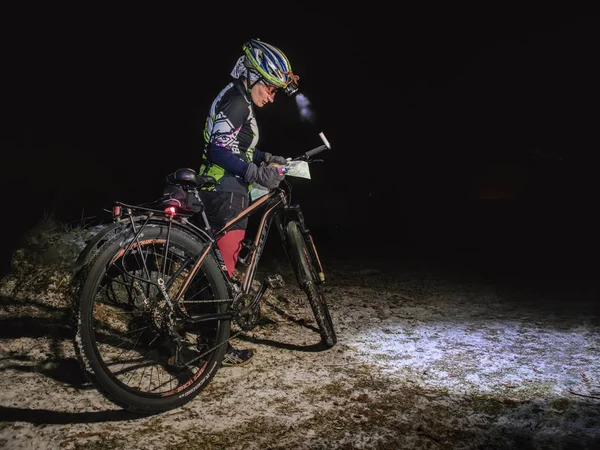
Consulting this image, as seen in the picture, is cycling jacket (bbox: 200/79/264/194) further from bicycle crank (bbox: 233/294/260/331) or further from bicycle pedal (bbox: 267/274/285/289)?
bicycle crank (bbox: 233/294/260/331)

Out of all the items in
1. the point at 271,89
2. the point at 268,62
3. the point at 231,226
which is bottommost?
the point at 231,226

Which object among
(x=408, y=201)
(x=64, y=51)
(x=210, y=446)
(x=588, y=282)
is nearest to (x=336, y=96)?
(x=408, y=201)

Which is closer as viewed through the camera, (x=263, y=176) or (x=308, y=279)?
(x=263, y=176)

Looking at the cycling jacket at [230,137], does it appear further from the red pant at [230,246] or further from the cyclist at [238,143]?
the red pant at [230,246]

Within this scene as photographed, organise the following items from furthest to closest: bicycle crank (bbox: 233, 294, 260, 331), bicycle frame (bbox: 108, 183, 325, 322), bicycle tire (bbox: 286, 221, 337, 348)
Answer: bicycle tire (bbox: 286, 221, 337, 348) < bicycle crank (bbox: 233, 294, 260, 331) < bicycle frame (bbox: 108, 183, 325, 322)

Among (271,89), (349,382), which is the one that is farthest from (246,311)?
(271,89)

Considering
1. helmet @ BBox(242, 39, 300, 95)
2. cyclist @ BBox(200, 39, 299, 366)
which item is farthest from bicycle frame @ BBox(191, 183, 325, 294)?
helmet @ BBox(242, 39, 300, 95)

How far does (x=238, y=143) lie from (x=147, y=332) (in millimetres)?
1822

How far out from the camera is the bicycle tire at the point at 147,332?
2.54 meters

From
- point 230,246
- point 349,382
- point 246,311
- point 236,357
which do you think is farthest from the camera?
point 230,246

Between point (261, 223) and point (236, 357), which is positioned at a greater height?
point (261, 223)

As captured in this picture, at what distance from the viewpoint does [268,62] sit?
12.2 ft

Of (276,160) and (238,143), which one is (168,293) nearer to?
(238,143)

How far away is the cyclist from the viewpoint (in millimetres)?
3584
